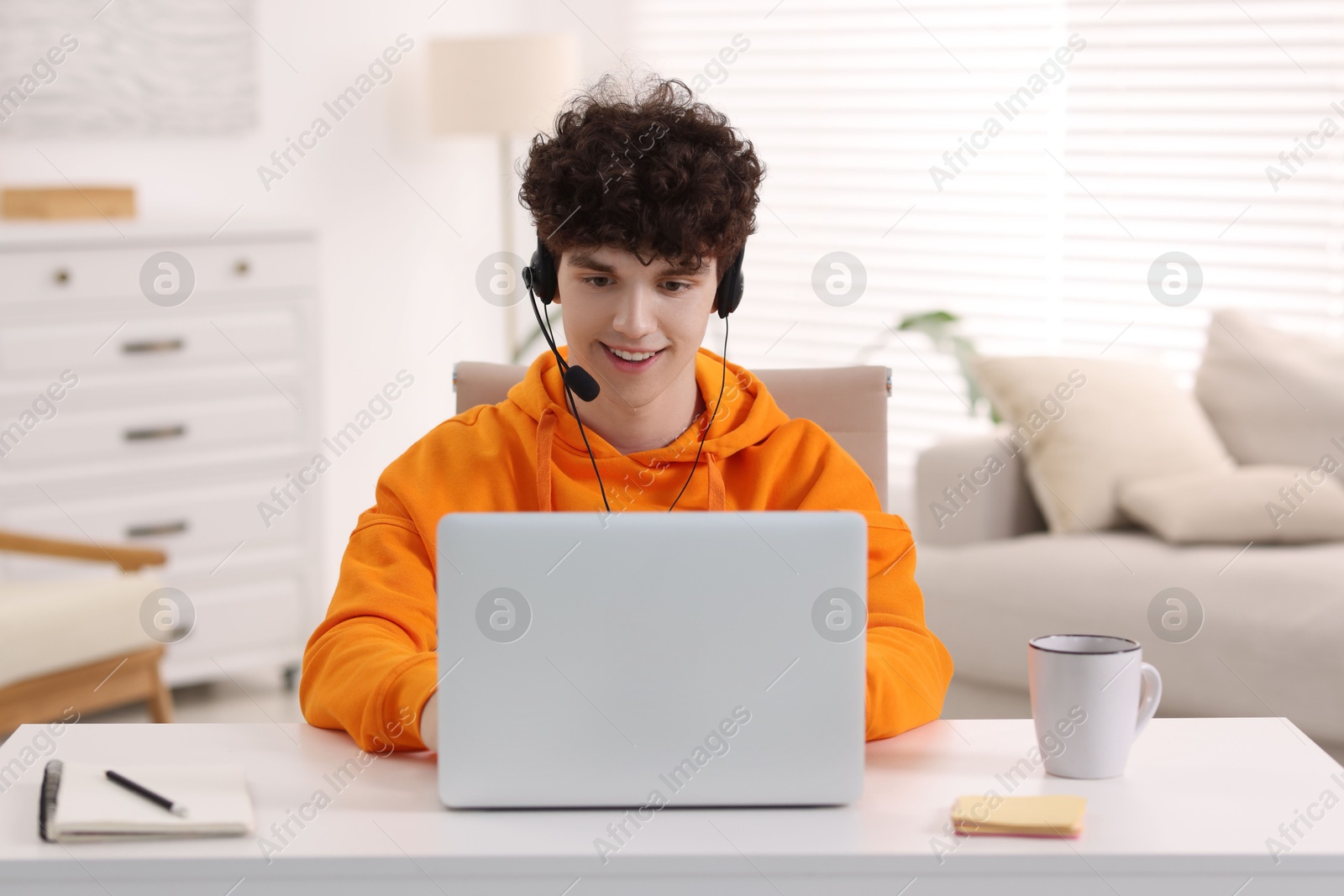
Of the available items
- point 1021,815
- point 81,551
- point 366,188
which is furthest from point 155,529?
point 1021,815

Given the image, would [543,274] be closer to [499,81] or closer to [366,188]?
[499,81]

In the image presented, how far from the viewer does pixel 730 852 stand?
2.96 feet

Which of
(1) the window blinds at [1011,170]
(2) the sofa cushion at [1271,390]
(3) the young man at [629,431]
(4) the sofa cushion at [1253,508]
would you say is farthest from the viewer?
(1) the window blinds at [1011,170]

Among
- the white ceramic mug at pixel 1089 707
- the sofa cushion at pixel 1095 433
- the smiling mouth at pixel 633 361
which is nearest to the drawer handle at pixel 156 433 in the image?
the sofa cushion at pixel 1095 433

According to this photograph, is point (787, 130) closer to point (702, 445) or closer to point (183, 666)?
point (183, 666)

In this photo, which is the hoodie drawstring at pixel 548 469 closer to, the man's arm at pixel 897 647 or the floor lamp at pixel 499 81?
the man's arm at pixel 897 647

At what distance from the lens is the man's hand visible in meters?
1.06

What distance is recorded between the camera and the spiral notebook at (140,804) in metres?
0.92

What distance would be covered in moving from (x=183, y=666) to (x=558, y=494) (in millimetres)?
2272

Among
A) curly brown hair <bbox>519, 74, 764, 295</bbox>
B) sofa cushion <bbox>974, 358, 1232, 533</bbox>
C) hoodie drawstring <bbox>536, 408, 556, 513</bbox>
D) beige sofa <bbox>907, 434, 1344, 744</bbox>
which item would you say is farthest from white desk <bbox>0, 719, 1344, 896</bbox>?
sofa cushion <bbox>974, 358, 1232, 533</bbox>

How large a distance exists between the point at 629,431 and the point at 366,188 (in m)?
2.99

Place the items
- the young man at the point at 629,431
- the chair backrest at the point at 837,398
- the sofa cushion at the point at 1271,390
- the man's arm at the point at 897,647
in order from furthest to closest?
the sofa cushion at the point at 1271,390 < the chair backrest at the point at 837,398 < the young man at the point at 629,431 < the man's arm at the point at 897,647

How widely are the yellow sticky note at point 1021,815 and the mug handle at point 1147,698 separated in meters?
0.12

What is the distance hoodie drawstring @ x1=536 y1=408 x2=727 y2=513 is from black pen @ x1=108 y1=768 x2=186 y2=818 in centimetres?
52
